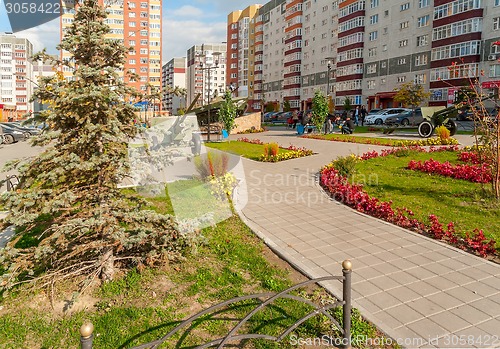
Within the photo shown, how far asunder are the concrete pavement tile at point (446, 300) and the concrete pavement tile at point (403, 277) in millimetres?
389

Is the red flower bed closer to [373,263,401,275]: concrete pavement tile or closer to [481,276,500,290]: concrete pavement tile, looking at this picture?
[481,276,500,290]: concrete pavement tile

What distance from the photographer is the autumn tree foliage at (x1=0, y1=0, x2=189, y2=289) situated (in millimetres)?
4145

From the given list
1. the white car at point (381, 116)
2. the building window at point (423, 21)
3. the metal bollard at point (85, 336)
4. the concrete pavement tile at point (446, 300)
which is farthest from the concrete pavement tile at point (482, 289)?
the building window at point (423, 21)

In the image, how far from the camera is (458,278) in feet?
16.6

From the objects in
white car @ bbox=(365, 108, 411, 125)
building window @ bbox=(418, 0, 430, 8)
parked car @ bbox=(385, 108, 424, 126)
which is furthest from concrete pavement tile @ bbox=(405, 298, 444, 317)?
building window @ bbox=(418, 0, 430, 8)

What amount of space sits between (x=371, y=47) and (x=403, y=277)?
56.4 metres

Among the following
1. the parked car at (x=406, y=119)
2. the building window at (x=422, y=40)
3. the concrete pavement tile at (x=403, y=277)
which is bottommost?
the concrete pavement tile at (x=403, y=277)

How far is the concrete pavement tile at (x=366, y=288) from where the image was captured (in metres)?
4.66

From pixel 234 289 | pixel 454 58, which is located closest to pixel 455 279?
pixel 234 289

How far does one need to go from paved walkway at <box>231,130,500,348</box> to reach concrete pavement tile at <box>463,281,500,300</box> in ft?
0.03

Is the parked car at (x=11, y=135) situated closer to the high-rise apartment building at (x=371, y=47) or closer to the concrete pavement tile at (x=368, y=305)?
the high-rise apartment building at (x=371, y=47)

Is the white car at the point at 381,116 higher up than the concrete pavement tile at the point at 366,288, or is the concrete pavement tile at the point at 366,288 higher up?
the white car at the point at 381,116

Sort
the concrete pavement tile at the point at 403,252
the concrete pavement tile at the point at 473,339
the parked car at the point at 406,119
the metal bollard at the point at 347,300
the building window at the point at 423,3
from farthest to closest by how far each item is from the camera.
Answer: the building window at the point at 423,3, the parked car at the point at 406,119, the concrete pavement tile at the point at 403,252, the concrete pavement tile at the point at 473,339, the metal bollard at the point at 347,300

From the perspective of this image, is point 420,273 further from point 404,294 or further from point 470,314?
point 470,314
